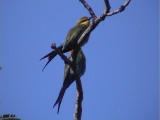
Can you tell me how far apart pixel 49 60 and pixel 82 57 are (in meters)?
1.19

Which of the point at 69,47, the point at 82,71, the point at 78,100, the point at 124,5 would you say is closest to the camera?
the point at 124,5

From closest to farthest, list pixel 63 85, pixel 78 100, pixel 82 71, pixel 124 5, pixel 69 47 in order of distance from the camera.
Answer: pixel 124 5 < pixel 78 100 < pixel 69 47 < pixel 63 85 < pixel 82 71

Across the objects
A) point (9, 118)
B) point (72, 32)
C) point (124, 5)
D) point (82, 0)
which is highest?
point (72, 32)

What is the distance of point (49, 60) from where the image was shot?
3.32 meters

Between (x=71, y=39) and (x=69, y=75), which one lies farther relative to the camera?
(x=69, y=75)

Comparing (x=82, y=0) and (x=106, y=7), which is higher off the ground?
(x=82, y=0)

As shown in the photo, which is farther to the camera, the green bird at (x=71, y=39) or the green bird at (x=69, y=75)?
the green bird at (x=69, y=75)

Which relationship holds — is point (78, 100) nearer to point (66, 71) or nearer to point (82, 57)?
point (66, 71)

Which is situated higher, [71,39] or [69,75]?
[71,39]

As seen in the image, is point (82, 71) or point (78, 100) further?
point (82, 71)

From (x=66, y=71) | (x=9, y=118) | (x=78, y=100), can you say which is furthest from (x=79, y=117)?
(x=66, y=71)

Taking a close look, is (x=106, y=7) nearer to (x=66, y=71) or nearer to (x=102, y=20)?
(x=102, y=20)

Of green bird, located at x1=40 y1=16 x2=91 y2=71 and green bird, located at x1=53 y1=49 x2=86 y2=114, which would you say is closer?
green bird, located at x1=40 y1=16 x2=91 y2=71

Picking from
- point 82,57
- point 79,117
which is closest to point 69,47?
point 82,57
